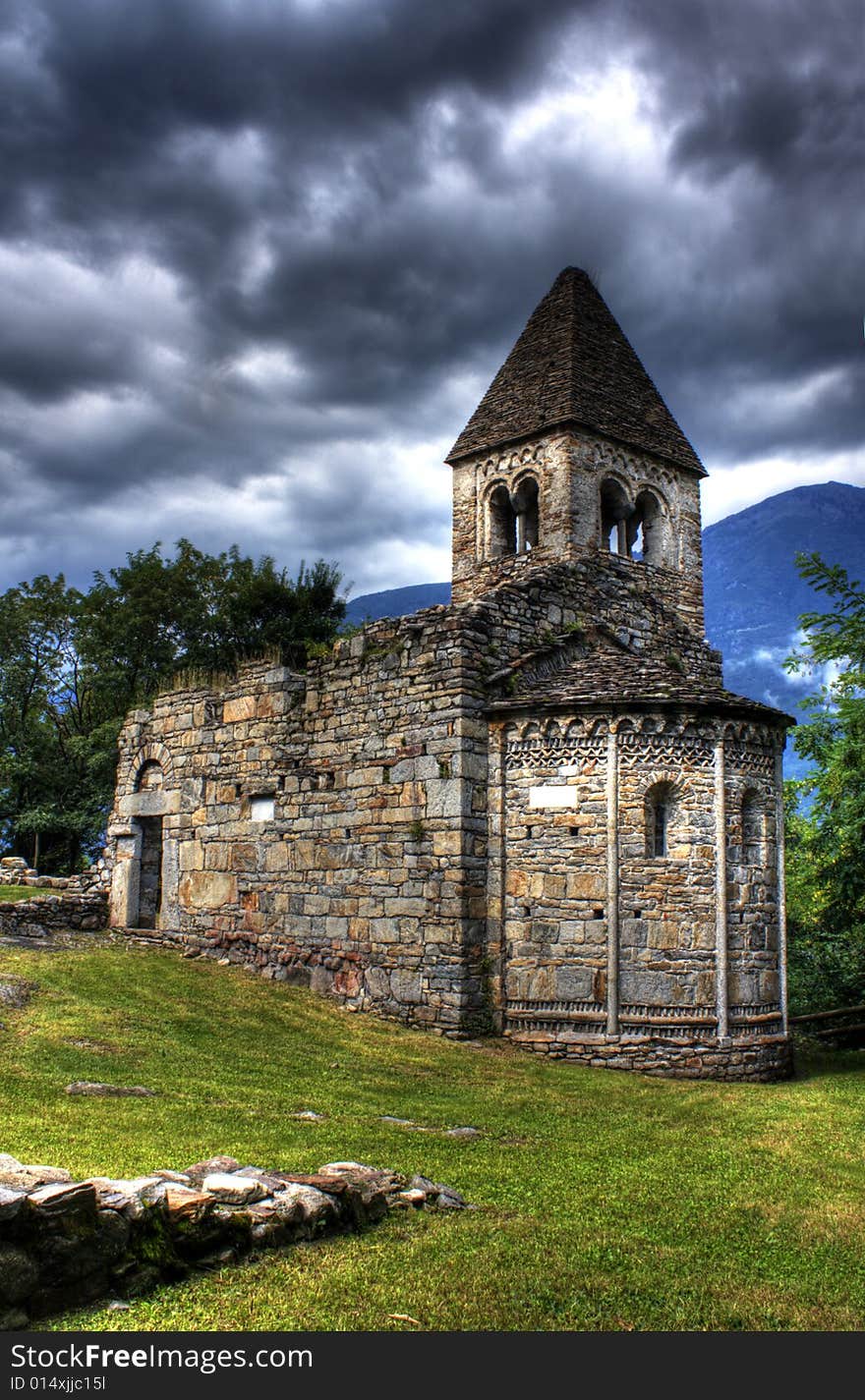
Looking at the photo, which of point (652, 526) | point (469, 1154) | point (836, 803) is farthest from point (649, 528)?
point (469, 1154)

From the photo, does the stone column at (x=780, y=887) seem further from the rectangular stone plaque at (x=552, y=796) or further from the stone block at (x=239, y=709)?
the stone block at (x=239, y=709)

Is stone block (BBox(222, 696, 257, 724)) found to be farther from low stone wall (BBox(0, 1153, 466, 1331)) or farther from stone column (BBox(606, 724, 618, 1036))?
low stone wall (BBox(0, 1153, 466, 1331))

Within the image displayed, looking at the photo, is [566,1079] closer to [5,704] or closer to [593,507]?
[593,507]

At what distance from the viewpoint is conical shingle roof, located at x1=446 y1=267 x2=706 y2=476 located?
21172 mm

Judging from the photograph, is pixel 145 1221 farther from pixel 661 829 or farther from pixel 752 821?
pixel 752 821

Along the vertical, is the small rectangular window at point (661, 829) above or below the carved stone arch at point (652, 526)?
below

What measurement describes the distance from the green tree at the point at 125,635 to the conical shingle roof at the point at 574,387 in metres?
12.5

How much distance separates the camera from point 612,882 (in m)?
12.7

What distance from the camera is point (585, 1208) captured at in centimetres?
665

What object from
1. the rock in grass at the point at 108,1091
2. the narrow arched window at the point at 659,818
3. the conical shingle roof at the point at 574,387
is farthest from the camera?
the conical shingle roof at the point at 574,387

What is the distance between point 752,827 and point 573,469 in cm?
944

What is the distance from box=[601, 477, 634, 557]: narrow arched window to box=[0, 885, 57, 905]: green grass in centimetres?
1338

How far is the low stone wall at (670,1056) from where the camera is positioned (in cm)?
1239

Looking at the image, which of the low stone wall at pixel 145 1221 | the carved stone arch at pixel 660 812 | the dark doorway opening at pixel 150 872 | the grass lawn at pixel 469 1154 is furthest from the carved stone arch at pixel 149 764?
the low stone wall at pixel 145 1221
